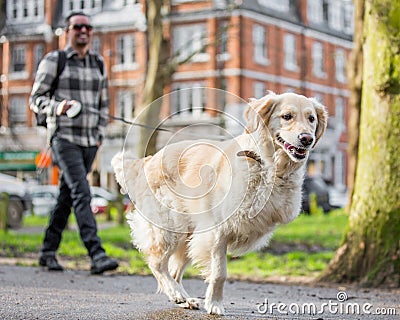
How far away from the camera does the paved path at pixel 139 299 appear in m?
5.46

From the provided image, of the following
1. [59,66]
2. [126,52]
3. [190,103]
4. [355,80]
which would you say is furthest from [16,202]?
[126,52]

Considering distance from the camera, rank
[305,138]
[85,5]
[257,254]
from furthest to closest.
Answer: [85,5]
[257,254]
[305,138]

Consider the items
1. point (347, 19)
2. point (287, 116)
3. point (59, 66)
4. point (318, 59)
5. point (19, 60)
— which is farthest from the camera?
point (347, 19)

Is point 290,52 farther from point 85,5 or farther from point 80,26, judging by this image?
point 80,26

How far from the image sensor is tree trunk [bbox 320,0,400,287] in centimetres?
750

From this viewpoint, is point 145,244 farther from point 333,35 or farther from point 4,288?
point 333,35

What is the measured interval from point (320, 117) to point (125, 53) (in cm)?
4403

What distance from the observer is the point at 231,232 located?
18.0 ft

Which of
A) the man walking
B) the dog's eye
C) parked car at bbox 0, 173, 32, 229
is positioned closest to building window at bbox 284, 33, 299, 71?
parked car at bbox 0, 173, 32, 229

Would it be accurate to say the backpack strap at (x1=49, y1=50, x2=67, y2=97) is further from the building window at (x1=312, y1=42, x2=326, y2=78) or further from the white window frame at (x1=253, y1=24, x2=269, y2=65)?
the building window at (x1=312, y1=42, x2=326, y2=78)

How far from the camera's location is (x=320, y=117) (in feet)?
18.1

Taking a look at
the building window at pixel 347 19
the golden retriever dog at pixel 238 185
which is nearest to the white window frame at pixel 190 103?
the golden retriever dog at pixel 238 185

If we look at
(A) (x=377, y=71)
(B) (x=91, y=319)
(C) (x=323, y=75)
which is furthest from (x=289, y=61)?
(B) (x=91, y=319)

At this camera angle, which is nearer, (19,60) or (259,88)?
(259,88)
